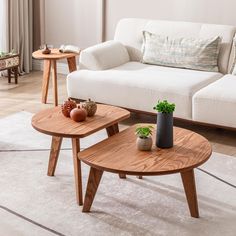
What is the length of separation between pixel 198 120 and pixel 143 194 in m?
1.08

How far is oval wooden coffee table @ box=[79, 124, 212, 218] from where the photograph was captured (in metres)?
2.59

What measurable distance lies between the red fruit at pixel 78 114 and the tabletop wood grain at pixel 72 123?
0.08ft

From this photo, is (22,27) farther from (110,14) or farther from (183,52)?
(183,52)

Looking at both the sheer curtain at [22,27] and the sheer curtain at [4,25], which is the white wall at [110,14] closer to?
the sheer curtain at [22,27]

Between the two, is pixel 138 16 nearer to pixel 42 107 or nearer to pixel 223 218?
pixel 42 107

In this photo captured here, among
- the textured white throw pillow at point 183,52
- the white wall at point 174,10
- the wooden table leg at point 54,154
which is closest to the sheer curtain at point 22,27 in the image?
the white wall at point 174,10

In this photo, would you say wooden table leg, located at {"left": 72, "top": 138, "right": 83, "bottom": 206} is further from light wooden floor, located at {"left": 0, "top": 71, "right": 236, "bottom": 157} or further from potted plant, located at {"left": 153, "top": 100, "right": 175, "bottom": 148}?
light wooden floor, located at {"left": 0, "top": 71, "right": 236, "bottom": 157}

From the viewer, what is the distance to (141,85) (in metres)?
4.16

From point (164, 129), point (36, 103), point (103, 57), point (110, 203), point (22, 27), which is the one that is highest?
point (22, 27)

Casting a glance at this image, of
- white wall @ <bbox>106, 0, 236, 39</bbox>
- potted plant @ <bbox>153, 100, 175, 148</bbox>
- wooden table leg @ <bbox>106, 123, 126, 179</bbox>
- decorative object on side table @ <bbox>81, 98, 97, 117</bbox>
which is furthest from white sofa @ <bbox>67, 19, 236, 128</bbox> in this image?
potted plant @ <bbox>153, 100, 175, 148</bbox>

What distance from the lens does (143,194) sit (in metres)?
3.09

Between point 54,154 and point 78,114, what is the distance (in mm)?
375

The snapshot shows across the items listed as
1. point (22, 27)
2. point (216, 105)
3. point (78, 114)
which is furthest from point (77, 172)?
point (22, 27)

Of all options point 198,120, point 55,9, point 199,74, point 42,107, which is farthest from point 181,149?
point 55,9
